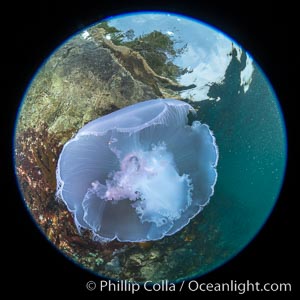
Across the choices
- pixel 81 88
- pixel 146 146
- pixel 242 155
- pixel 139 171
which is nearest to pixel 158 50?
pixel 81 88

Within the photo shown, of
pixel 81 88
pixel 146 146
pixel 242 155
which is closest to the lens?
pixel 146 146

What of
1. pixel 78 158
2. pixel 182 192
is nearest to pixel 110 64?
pixel 78 158

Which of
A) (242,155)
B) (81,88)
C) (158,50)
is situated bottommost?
(242,155)

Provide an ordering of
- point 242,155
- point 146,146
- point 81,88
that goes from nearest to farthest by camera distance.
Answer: point 146,146 < point 81,88 < point 242,155

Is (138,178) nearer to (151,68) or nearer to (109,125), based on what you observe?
(109,125)

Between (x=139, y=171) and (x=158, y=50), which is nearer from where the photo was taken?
(x=139, y=171)

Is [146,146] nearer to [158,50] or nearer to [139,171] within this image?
[139,171]

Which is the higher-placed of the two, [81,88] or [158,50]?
[158,50]
